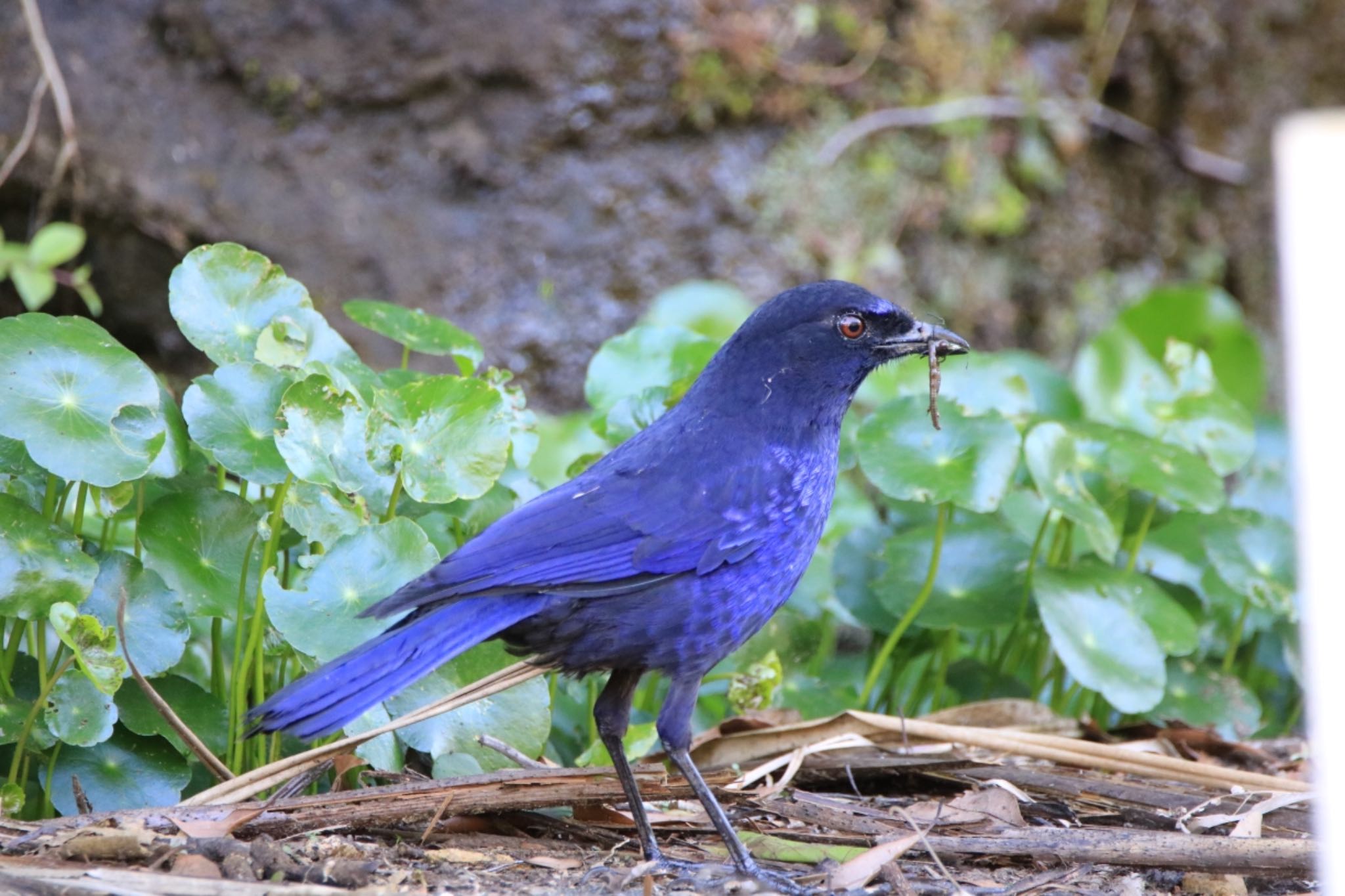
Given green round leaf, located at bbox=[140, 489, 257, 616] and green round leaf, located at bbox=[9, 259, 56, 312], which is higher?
green round leaf, located at bbox=[9, 259, 56, 312]

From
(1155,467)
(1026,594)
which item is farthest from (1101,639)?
(1155,467)

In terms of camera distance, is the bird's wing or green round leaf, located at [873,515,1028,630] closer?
the bird's wing

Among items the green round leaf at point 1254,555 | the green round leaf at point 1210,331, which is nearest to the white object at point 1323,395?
the green round leaf at point 1254,555

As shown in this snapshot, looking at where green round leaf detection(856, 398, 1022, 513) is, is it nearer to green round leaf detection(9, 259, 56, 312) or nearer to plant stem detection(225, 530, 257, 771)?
plant stem detection(225, 530, 257, 771)

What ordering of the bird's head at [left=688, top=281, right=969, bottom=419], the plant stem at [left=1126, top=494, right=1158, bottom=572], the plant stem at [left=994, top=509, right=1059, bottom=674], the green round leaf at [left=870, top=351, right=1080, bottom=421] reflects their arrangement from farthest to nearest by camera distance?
the green round leaf at [left=870, top=351, right=1080, bottom=421] < the plant stem at [left=1126, top=494, right=1158, bottom=572] < the plant stem at [left=994, top=509, right=1059, bottom=674] < the bird's head at [left=688, top=281, right=969, bottom=419]

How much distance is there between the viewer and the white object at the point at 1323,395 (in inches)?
62.0

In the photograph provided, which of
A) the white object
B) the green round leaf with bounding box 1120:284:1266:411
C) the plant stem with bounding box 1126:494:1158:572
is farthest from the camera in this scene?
the green round leaf with bounding box 1120:284:1266:411

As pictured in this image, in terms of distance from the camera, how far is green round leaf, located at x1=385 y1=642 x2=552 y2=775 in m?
3.25

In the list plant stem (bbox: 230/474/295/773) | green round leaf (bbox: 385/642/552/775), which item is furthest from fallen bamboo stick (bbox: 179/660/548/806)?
plant stem (bbox: 230/474/295/773)

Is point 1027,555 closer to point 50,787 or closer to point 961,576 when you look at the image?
point 961,576

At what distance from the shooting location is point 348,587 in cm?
316

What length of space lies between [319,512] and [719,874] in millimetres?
1260

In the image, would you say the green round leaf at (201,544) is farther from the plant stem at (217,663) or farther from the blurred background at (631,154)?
the blurred background at (631,154)

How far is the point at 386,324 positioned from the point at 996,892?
2.19 m
